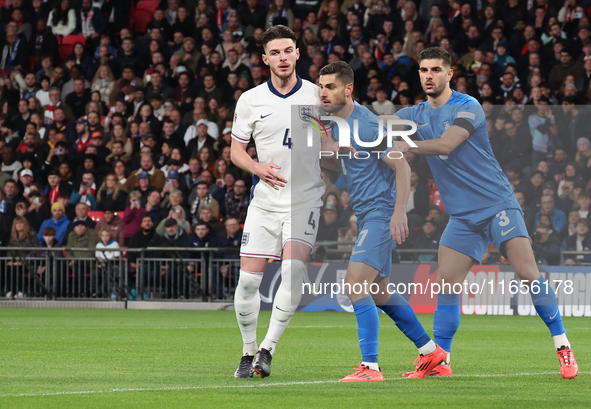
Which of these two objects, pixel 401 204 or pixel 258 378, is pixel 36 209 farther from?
pixel 401 204

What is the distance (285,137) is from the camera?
7293 mm

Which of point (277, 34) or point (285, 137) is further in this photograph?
point (285, 137)

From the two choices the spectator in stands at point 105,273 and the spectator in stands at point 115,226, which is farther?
the spectator in stands at point 115,226

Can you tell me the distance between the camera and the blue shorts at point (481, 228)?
7305 millimetres

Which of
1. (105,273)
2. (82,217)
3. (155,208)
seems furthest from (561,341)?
(82,217)

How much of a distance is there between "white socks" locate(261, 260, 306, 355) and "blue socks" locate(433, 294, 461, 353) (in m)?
1.15

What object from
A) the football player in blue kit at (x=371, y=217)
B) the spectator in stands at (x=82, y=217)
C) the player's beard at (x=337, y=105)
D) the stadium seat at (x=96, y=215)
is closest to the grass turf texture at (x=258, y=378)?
the football player in blue kit at (x=371, y=217)

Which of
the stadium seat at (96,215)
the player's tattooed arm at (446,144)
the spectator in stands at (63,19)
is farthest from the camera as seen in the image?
the spectator in stands at (63,19)

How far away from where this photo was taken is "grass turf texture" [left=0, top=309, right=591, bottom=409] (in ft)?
19.1

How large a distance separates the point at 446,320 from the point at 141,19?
57.0 feet

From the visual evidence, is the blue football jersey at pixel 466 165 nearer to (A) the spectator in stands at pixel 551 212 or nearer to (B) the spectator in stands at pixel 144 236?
(A) the spectator in stands at pixel 551 212

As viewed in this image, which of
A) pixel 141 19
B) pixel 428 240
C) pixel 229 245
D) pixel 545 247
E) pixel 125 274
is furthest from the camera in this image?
pixel 141 19

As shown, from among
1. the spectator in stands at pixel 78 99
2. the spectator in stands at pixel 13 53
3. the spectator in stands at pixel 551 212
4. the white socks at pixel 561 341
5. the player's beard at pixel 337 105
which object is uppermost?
the spectator in stands at pixel 13 53

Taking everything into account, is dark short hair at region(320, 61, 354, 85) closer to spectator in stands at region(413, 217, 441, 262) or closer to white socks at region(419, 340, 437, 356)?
white socks at region(419, 340, 437, 356)
